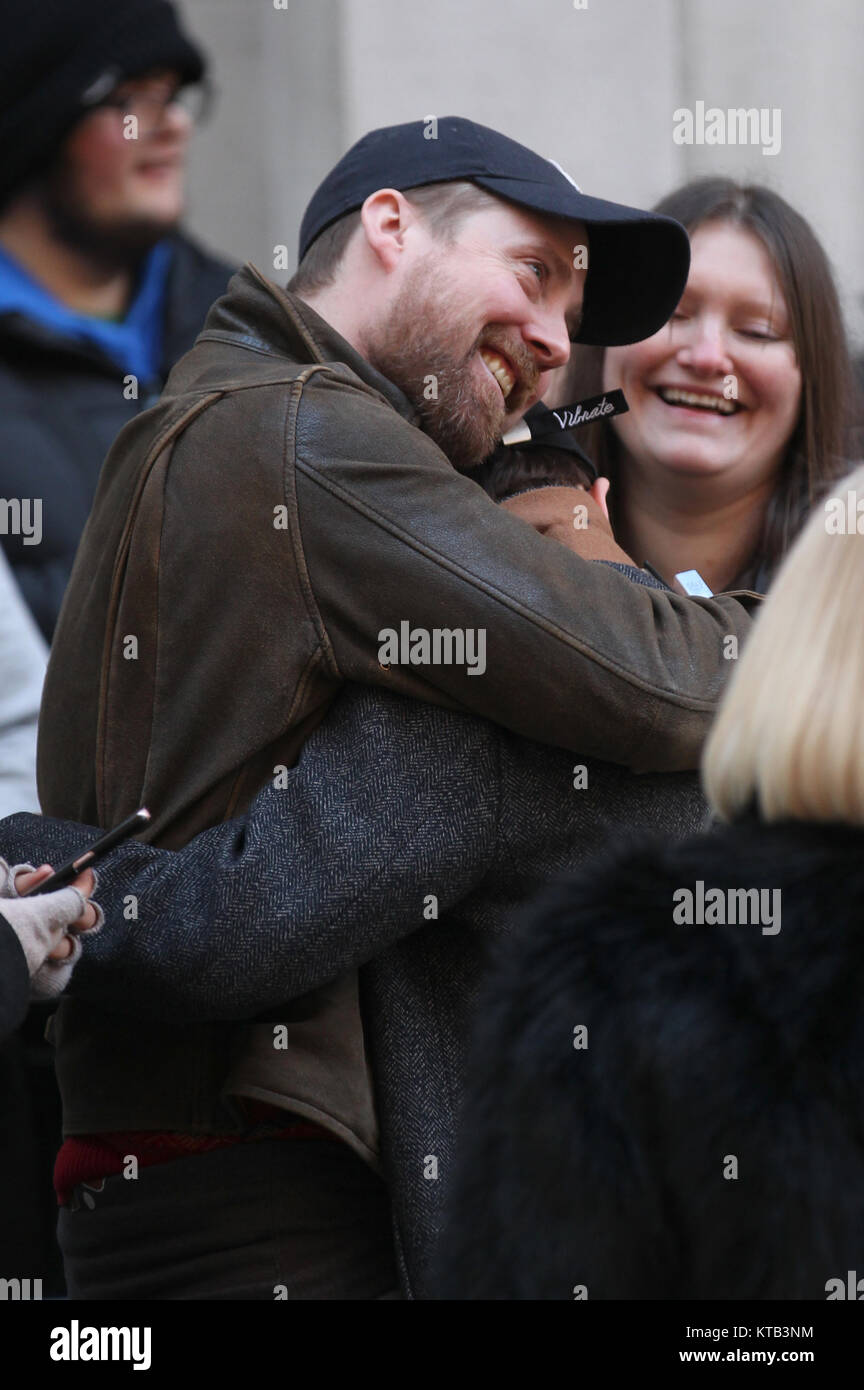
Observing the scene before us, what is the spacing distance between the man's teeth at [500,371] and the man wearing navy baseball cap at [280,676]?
0.72 ft

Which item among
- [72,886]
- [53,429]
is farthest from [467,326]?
[53,429]

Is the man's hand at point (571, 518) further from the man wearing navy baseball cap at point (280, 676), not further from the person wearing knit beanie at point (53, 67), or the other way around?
the person wearing knit beanie at point (53, 67)

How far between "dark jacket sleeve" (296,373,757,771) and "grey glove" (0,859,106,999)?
0.42 meters

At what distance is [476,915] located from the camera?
2.21 meters

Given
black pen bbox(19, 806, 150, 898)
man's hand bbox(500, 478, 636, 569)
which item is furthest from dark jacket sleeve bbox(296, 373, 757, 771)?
black pen bbox(19, 806, 150, 898)

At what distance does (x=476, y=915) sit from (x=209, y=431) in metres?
0.67

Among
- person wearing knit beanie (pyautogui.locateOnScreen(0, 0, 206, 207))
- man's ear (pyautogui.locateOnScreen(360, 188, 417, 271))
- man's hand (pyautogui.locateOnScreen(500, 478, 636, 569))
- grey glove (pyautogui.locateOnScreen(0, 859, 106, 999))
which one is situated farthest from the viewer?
person wearing knit beanie (pyautogui.locateOnScreen(0, 0, 206, 207))

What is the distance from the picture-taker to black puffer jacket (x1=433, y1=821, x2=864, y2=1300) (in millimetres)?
1577

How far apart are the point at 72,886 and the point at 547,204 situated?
1.11m

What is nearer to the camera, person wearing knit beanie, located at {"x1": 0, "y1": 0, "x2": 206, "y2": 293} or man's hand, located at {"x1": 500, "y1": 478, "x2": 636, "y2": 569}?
man's hand, located at {"x1": 500, "y1": 478, "x2": 636, "y2": 569}

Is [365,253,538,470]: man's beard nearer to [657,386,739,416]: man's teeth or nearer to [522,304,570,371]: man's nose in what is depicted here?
[522,304,570,371]: man's nose

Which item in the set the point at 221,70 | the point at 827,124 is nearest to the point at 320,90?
the point at 221,70
